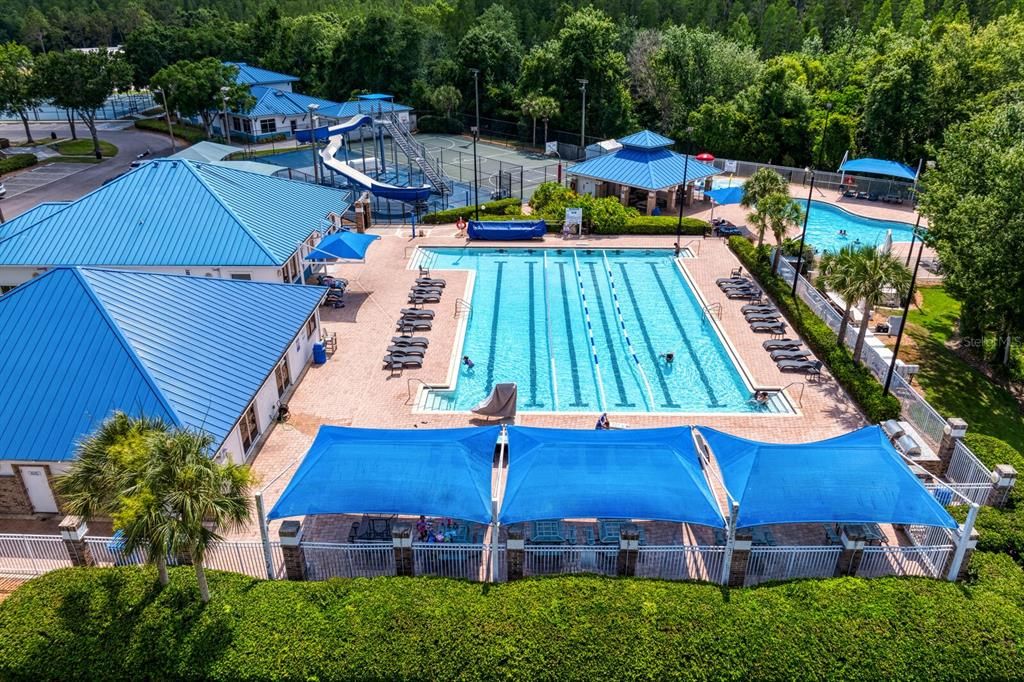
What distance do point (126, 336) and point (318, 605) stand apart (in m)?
10.0

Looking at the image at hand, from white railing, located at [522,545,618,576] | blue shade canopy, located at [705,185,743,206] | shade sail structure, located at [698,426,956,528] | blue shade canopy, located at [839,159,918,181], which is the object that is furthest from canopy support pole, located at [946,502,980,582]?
blue shade canopy, located at [839,159,918,181]

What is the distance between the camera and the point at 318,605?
14617 millimetres

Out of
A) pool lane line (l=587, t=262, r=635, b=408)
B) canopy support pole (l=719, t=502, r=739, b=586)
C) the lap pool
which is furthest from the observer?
the lap pool

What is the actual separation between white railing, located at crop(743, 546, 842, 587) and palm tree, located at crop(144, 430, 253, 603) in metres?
11.4

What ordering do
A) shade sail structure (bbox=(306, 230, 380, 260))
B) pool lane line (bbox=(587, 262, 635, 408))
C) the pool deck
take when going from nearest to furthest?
the pool deck, pool lane line (bbox=(587, 262, 635, 408)), shade sail structure (bbox=(306, 230, 380, 260))

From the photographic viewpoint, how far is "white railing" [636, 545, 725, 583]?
16.4m

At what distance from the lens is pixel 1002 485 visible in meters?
18.0

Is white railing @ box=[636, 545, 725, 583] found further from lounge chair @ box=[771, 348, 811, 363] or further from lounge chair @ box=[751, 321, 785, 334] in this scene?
lounge chair @ box=[751, 321, 785, 334]

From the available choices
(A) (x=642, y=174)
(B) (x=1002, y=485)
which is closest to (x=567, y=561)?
(B) (x=1002, y=485)

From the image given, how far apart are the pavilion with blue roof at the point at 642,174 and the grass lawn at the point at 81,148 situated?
45.0 metres

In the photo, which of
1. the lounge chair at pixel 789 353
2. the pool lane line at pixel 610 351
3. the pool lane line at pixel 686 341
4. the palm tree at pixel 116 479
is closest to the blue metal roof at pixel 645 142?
the pool lane line at pixel 686 341

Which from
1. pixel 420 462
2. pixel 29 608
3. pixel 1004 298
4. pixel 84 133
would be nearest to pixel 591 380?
pixel 420 462

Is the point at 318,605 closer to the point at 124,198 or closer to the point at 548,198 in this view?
the point at 124,198

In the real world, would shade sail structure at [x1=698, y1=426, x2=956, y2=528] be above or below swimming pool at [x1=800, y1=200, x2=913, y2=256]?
above
